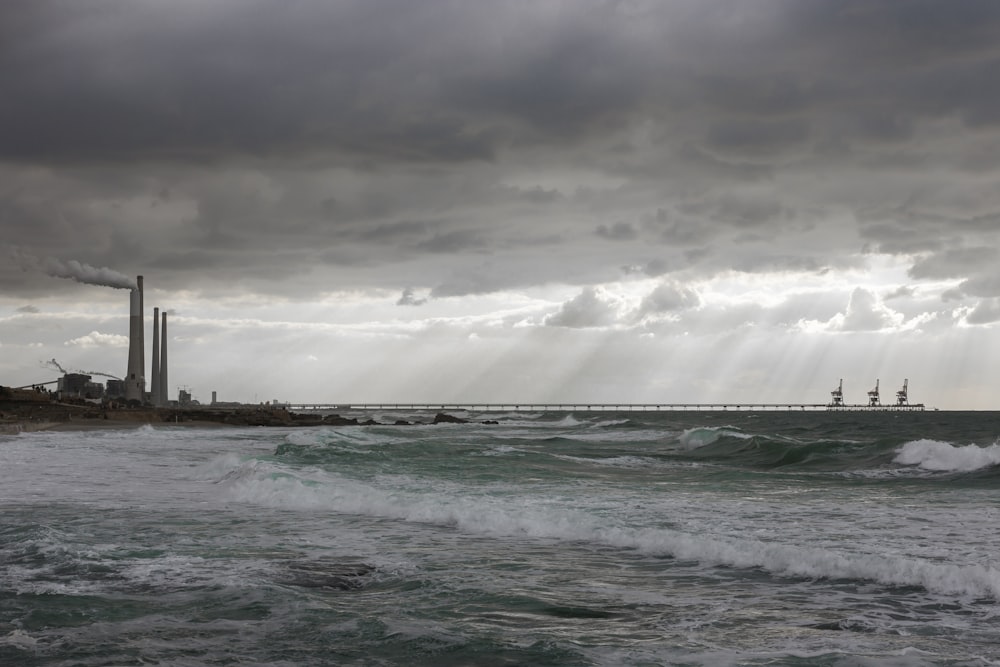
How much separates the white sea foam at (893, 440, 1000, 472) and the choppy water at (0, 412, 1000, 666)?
530 centimetres

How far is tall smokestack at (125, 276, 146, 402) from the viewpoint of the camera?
9694 cm

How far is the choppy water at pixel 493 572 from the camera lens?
7.82 m

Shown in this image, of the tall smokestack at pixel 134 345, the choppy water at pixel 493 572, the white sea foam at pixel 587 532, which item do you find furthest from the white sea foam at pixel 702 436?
the tall smokestack at pixel 134 345

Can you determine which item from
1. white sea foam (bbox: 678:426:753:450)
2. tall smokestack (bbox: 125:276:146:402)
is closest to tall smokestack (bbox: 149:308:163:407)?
tall smokestack (bbox: 125:276:146:402)

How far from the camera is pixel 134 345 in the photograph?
96938mm

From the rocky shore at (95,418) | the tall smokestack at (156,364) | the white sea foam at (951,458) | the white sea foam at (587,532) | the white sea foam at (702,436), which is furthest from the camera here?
the tall smokestack at (156,364)

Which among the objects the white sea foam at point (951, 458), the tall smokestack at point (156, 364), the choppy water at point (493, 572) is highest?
the tall smokestack at point (156, 364)

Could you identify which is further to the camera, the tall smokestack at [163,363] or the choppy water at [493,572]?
the tall smokestack at [163,363]

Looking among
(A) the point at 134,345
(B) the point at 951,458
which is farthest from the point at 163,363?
(B) the point at 951,458

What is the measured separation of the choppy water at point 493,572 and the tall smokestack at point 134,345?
78442 millimetres

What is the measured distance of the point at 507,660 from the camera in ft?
24.2

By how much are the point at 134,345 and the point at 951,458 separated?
3397 inches

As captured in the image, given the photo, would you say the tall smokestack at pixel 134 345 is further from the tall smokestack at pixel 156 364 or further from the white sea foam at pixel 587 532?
the white sea foam at pixel 587 532

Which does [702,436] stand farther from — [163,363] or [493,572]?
[163,363]
